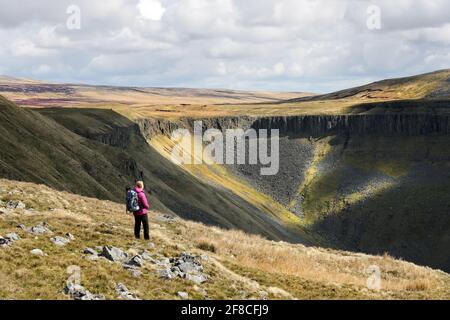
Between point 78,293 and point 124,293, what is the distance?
1.19m

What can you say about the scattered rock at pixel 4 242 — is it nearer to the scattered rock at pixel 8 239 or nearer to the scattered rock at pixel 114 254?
the scattered rock at pixel 8 239

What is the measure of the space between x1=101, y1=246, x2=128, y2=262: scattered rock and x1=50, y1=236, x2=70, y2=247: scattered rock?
1.49 m

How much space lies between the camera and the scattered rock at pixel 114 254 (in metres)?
17.3

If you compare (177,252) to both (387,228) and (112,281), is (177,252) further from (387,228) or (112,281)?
(387,228)

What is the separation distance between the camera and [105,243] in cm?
1909

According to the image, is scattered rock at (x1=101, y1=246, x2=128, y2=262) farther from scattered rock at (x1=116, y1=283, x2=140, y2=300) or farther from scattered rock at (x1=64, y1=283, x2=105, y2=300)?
scattered rock at (x1=64, y1=283, x2=105, y2=300)

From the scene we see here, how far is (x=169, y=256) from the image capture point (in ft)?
61.9

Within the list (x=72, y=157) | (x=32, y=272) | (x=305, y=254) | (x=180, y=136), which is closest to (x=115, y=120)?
(x=180, y=136)

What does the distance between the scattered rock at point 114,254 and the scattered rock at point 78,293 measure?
3.11 meters

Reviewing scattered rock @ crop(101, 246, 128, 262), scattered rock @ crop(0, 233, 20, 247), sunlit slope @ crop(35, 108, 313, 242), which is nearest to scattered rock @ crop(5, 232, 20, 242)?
scattered rock @ crop(0, 233, 20, 247)

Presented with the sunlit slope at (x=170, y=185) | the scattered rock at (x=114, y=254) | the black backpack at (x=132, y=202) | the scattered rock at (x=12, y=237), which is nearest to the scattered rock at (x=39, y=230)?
the scattered rock at (x=12, y=237)

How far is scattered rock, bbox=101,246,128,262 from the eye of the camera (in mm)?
17266

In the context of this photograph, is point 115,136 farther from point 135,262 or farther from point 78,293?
point 78,293

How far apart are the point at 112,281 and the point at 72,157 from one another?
41.4m
